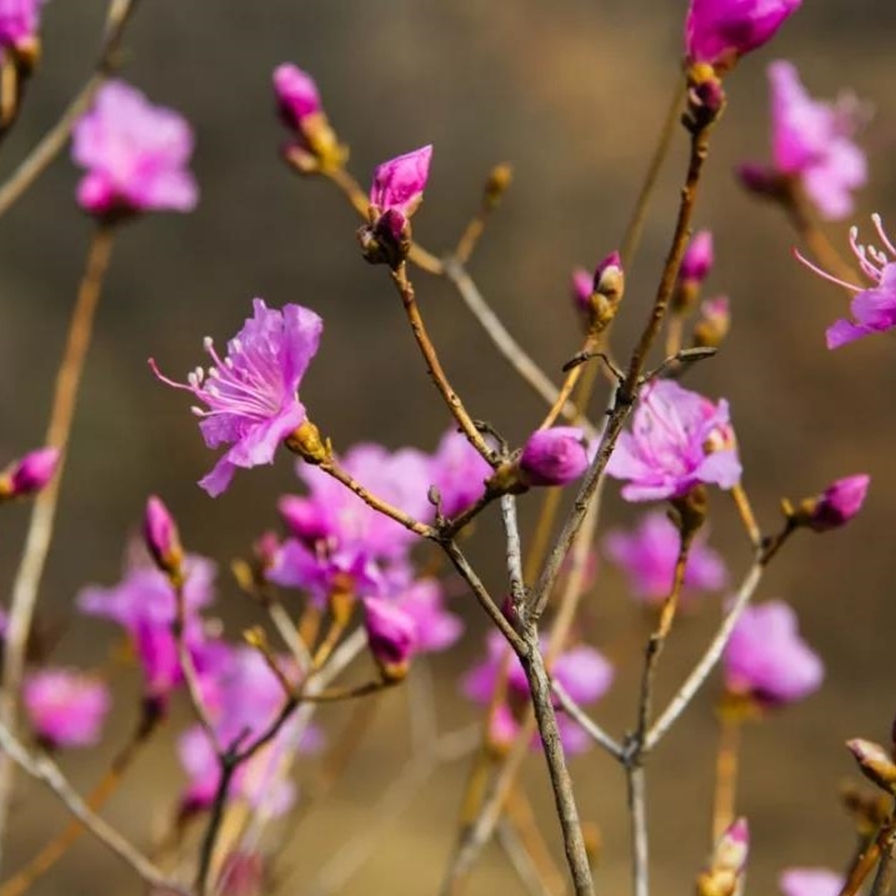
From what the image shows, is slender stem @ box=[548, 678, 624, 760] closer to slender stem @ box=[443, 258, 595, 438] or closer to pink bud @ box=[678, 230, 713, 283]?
slender stem @ box=[443, 258, 595, 438]

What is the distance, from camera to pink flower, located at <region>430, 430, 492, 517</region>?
0.83 meters

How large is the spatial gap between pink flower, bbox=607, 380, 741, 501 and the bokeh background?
2.23 meters

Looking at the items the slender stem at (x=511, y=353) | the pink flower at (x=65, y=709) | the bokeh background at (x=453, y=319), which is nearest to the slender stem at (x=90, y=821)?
the slender stem at (x=511, y=353)

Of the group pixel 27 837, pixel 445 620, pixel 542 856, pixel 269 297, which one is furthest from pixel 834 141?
pixel 27 837

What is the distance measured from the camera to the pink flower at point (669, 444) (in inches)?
23.5

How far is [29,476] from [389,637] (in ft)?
1.03

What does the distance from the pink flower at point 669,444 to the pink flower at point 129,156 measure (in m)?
0.64

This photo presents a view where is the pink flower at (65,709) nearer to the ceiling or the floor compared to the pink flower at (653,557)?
nearer to the floor

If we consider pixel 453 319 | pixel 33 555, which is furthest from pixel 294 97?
pixel 453 319

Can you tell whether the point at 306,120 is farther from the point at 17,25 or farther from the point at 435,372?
the point at 435,372

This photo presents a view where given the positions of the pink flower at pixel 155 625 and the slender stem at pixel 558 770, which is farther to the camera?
the pink flower at pixel 155 625

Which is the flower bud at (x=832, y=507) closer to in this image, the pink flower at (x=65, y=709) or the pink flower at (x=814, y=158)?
the pink flower at (x=814, y=158)

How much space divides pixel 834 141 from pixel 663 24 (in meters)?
2.24

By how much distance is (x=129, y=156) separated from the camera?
1.18 meters
